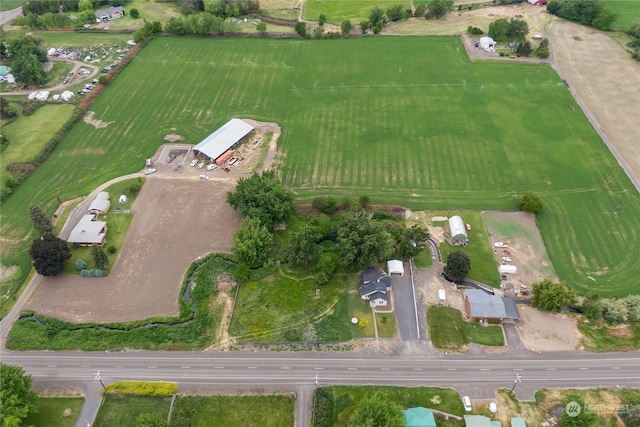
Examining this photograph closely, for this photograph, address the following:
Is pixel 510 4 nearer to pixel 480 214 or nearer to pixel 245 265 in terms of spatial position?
pixel 480 214

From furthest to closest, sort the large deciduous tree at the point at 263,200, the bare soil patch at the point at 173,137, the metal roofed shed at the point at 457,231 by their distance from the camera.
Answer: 1. the bare soil patch at the point at 173,137
2. the large deciduous tree at the point at 263,200
3. the metal roofed shed at the point at 457,231

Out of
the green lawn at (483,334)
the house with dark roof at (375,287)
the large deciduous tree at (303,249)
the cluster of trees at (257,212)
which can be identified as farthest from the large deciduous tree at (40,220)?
the green lawn at (483,334)

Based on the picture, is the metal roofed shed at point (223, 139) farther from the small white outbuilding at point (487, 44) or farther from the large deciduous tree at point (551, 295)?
the small white outbuilding at point (487, 44)

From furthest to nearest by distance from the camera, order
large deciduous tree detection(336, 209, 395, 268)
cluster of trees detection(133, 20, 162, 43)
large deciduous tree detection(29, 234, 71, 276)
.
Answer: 1. cluster of trees detection(133, 20, 162, 43)
2. large deciduous tree detection(29, 234, 71, 276)
3. large deciduous tree detection(336, 209, 395, 268)

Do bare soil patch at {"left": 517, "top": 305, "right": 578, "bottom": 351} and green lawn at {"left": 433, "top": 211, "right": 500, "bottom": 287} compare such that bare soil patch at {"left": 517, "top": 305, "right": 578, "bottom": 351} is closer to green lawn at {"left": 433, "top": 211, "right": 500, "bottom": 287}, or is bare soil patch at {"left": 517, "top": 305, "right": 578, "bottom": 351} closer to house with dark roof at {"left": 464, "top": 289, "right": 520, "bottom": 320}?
house with dark roof at {"left": 464, "top": 289, "right": 520, "bottom": 320}

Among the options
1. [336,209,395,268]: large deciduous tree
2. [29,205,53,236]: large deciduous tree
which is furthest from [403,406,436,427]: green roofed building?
[29,205,53,236]: large deciduous tree

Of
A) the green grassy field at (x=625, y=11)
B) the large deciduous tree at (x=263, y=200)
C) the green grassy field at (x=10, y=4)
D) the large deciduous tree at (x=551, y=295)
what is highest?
→ the green grassy field at (x=625, y=11)

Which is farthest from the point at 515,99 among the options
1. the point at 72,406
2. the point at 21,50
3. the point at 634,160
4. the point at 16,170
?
the point at 21,50
